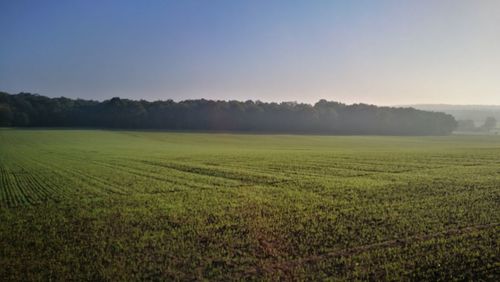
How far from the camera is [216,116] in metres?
108

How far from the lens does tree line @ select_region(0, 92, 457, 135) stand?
101 metres

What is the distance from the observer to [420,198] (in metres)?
17.8

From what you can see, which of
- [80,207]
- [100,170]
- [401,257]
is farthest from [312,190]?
[100,170]

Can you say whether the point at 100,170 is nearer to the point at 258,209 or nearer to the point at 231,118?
the point at 258,209

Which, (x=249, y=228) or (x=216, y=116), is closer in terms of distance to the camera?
(x=249, y=228)

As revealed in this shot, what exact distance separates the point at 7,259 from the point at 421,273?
11096mm

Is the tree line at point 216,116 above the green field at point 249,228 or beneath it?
above

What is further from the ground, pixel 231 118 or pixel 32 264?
pixel 231 118

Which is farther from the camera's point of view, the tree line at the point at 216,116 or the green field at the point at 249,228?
the tree line at the point at 216,116

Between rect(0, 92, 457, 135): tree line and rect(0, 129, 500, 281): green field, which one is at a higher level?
rect(0, 92, 457, 135): tree line

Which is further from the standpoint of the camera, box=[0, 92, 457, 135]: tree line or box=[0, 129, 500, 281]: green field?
box=[0, 92, 457, 135]: tree line

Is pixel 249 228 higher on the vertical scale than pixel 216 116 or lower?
lower

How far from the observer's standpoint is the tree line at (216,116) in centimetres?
10138

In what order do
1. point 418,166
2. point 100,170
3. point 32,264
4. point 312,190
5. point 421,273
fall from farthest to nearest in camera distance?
point 418,166 → point 100,170 → point 312,190 → point 32,264 → point 421,273
